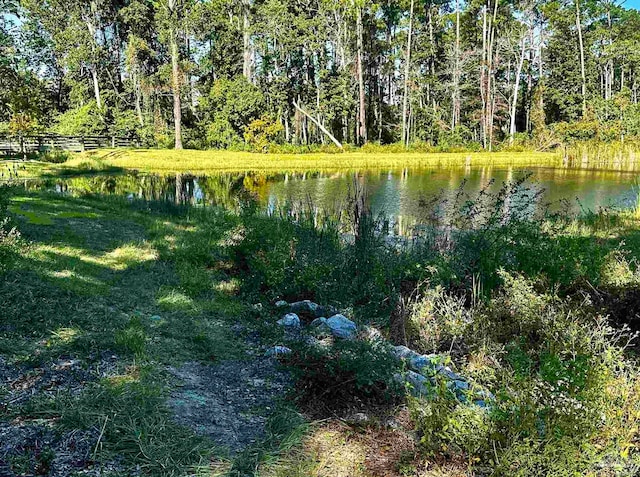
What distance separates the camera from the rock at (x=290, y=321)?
434 cm

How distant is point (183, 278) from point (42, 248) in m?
1.90

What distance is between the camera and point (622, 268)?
4.80 m

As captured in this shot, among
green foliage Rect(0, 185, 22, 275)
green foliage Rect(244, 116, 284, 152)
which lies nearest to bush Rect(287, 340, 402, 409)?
green foliage Rect(0, 185, 22, 275)

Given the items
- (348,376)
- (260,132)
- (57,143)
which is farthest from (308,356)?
(260,132)

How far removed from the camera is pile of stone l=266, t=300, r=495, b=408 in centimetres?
294

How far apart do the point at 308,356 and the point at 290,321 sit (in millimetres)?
1073

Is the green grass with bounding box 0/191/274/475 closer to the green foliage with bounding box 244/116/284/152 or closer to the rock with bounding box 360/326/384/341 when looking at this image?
the rock with bounding box 360/326/384/341

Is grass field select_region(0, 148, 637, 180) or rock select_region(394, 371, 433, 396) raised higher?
grass field select_region(0, 148, 637, 180)

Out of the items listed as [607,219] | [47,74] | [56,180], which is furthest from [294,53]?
[607,219]

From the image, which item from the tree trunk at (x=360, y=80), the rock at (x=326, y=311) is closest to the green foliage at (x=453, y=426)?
the rock at (x=326, y=311)

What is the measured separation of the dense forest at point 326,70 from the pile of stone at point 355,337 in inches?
1144

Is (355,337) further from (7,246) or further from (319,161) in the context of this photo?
(319,161)

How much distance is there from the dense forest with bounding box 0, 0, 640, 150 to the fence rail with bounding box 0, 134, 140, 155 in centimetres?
123

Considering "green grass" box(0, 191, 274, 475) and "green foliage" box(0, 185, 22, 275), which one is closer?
"green grass" box(0, 191, 274, 475)
